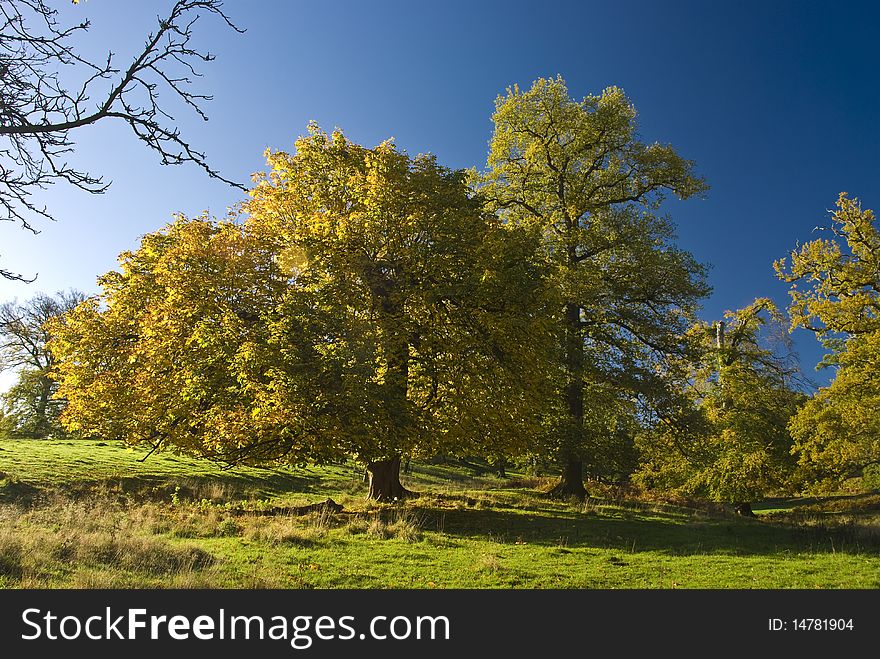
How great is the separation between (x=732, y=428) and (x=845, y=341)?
219 inches

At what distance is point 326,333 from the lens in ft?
47.4

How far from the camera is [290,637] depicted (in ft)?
20.3

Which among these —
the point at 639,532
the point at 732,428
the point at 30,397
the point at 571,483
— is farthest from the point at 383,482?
the point at 30,397

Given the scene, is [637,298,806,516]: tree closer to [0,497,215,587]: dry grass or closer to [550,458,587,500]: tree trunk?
[550,458,587,500]: tree trunk

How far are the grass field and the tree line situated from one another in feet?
6.64

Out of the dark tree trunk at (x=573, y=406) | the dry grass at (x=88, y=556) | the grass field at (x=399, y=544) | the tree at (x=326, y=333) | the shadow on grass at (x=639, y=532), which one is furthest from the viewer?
the dark tree trunk at (x=573, y=406)

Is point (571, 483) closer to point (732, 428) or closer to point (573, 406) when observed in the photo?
point (573, 406)

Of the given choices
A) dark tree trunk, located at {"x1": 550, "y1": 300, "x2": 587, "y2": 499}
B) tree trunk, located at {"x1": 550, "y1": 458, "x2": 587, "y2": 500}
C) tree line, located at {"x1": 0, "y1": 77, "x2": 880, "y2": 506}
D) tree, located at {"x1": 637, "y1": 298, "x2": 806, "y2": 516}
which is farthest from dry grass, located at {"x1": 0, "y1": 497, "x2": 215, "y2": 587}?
tree, located at {"x1": 637, "y1": 298, "x2": 806, "y2": 516}

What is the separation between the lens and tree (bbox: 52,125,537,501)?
14.3 metres

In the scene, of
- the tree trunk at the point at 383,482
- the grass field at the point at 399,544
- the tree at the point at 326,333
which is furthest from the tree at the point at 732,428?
the tree trunk at the point at 383,482

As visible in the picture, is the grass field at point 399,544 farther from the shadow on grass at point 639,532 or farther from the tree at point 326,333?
the tree at point 326,333

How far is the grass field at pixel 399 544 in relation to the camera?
9000mm

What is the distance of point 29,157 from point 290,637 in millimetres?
5900

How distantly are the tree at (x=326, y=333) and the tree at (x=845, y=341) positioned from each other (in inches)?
516
